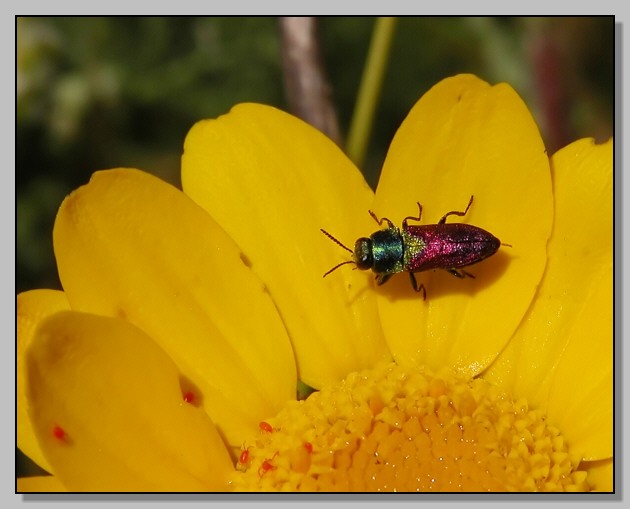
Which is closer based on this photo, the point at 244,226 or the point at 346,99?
the point at 244,226

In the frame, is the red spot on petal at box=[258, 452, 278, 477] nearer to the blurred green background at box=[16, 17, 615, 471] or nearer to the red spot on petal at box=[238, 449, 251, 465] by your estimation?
the red spot on petal at box=[238, 449, 251, 465]

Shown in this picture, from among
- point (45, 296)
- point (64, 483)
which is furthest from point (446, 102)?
point (64, 483)

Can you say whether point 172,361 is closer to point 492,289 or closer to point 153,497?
point 153,497

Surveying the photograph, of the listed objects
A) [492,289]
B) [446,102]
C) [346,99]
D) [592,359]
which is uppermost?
[346,99]

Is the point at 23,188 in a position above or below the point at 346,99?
below

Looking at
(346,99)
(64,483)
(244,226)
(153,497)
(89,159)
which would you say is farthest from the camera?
(346,99)

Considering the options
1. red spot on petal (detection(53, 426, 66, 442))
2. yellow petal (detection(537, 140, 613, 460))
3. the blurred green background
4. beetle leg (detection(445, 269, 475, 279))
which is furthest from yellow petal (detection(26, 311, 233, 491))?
the blurred green background
